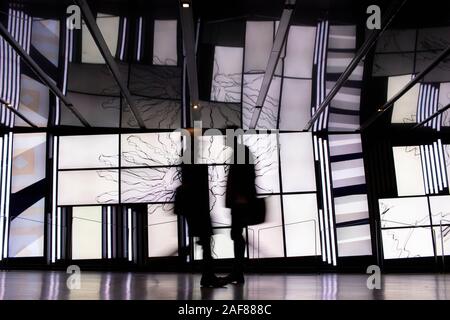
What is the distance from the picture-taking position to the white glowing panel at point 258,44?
5.69 meters

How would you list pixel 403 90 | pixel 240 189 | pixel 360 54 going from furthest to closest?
pixel 403 90 → pixel 360 54 → pixel 240 189

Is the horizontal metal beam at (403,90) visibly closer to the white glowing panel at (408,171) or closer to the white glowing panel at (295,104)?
the white glowing panel at (408,171)

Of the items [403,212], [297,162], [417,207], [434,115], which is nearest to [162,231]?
[297,162]

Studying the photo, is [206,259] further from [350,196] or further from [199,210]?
[350,196]

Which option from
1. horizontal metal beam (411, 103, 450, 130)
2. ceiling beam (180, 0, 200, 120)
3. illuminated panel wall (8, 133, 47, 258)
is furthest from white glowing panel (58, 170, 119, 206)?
horizontal metal beam (411, 103, 450, 130)

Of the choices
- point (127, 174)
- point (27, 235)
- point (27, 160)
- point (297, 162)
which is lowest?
point (27, 235)

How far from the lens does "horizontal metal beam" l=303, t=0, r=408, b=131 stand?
192 inches

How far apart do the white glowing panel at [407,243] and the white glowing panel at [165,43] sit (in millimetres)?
5247

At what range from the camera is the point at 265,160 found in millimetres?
9617

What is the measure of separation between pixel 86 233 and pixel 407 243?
19.5 feet

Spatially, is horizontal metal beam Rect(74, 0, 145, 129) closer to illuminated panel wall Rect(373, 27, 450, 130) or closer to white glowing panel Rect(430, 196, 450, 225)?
illuminated panel wall Rect(373, 27, 450, 130)

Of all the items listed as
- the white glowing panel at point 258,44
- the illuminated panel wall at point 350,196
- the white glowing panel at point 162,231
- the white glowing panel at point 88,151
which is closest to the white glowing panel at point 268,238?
the illuminated panel wall at point 350,196

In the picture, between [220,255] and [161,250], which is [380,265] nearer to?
[220,255]
